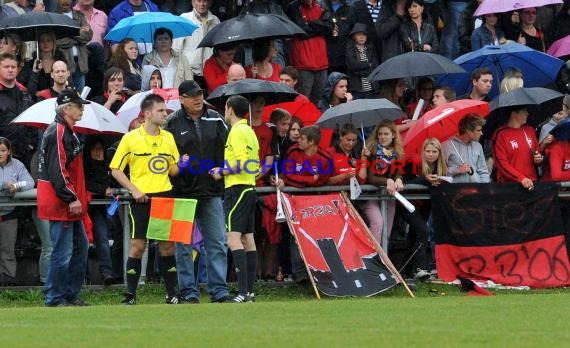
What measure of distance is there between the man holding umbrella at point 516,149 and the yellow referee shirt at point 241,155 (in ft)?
14.1

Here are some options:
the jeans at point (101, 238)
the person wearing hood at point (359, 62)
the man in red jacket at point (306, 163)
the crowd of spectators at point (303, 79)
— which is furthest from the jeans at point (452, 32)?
the jeans at point (101, 238)

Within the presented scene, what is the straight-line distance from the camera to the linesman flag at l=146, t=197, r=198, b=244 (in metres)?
14.6

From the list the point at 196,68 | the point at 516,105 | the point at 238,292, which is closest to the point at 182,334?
the point at 238,292

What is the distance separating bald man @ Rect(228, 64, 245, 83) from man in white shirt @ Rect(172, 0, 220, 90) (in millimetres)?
1950

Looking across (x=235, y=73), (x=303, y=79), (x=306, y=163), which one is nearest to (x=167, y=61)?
(x=235, y=73)

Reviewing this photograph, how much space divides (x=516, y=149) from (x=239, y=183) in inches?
184

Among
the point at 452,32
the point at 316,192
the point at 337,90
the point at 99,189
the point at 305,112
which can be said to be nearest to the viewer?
the point at 99,189

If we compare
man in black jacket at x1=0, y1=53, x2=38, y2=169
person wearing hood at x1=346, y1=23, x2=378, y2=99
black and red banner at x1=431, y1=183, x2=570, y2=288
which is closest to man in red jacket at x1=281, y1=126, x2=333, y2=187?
black and red banner at x1=431, y1=183, x2=570, y2=288

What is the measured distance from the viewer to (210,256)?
15.1 m

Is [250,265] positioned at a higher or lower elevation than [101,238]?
lower

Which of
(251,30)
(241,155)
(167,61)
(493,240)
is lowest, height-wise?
(493,240)

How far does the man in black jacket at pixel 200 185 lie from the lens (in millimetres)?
15023

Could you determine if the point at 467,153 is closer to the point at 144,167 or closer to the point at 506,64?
the point at 506,64

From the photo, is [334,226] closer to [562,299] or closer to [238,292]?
[238,292]
